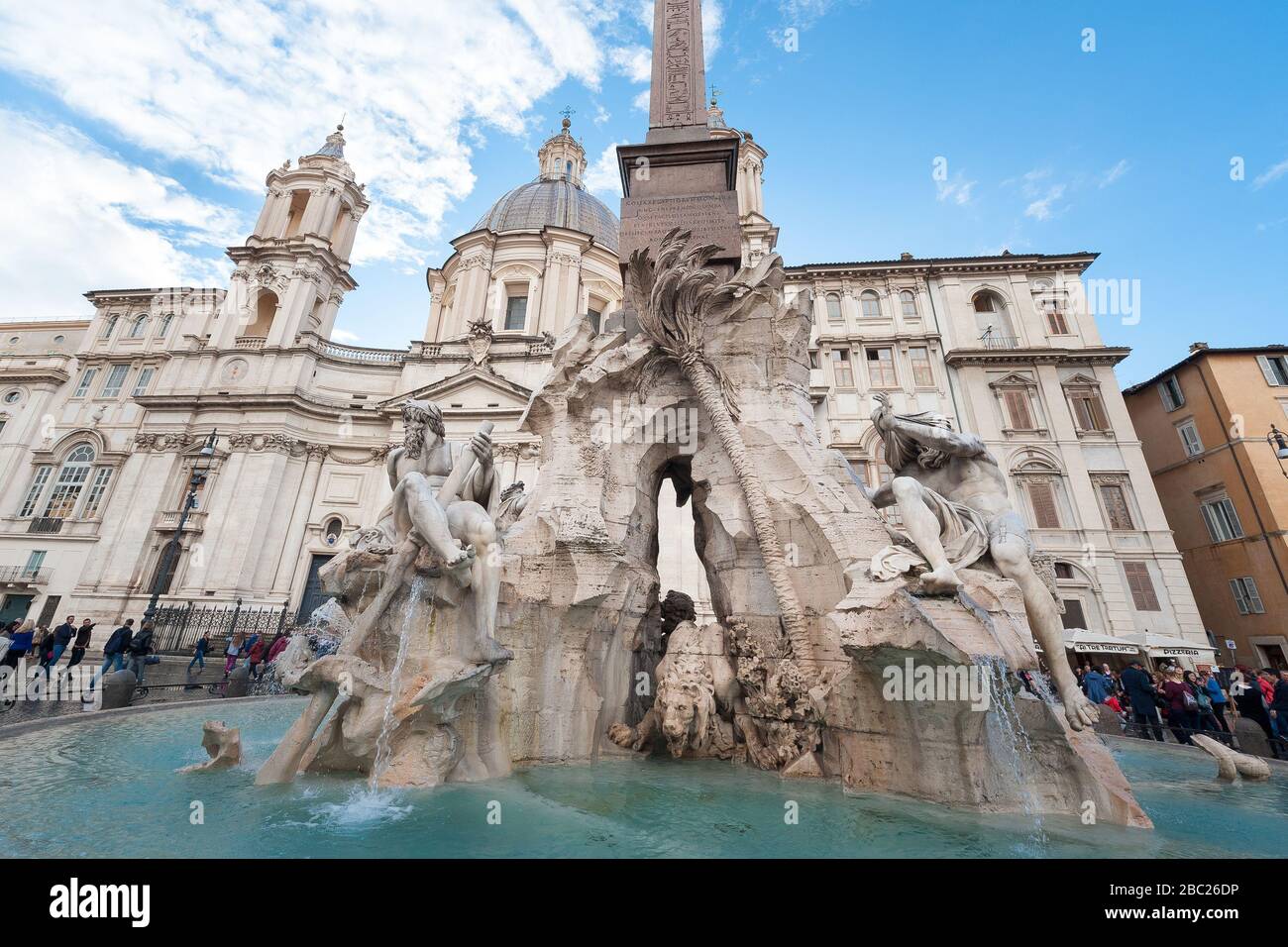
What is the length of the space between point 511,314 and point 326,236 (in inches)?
439

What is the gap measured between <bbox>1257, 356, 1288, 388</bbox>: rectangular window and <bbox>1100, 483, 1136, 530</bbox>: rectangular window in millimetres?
7093

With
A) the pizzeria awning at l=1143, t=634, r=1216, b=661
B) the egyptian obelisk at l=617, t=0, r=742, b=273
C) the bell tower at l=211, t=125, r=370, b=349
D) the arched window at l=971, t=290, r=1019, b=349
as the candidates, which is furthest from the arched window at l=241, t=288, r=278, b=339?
the pizzeria awning at l=1143, t=634, r=1216, b=661

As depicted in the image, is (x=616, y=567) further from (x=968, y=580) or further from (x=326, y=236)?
(x=326, y=236)

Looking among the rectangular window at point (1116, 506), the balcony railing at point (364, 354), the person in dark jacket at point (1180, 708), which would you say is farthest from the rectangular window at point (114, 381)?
the rectangular window at point (1116, 506)

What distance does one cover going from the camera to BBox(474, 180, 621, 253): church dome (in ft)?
118

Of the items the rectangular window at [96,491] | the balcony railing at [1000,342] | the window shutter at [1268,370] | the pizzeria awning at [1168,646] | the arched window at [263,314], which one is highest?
the arched window at [263,314]

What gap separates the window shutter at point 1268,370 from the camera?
20.5m

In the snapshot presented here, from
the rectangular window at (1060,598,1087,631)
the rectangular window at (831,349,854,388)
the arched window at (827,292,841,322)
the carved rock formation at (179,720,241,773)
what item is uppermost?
the arched window at (827,292,841,322)

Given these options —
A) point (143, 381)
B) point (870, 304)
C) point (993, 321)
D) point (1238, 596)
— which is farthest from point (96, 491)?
point (1238, 596)

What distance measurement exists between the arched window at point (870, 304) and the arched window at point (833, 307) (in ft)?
3.29

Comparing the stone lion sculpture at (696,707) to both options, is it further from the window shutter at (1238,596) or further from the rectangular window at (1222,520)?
the rectangular window at (1222,520)

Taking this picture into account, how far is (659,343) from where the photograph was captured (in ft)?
19.5

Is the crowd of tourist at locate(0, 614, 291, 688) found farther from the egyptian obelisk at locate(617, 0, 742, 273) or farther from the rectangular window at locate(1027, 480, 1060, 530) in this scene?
the rectangular window at locate(1027, 480, 1060, 530)

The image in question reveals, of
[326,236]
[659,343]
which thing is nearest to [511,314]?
[326,236]
